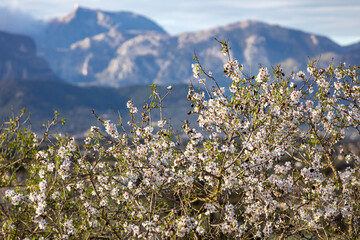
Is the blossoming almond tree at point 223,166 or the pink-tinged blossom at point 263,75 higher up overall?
the pink-tinged blossom at point 263,75

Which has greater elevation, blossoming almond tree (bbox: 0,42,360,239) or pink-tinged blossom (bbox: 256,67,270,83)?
pink-tinged blossom (bbox: 256,67,270,83)

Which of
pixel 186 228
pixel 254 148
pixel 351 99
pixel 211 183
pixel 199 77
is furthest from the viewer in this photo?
pixel 351 99

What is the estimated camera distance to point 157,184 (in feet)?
32.0

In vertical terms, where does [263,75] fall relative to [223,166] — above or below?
above

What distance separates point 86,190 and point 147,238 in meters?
2.82

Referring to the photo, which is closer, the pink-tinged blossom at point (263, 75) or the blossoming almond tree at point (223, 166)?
the blossoming almond tree at point (223, 166)

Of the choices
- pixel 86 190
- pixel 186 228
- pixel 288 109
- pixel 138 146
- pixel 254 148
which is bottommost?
pixel 86 190

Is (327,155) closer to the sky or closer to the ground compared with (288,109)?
closer to the ground

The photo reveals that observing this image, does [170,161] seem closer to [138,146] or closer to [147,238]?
[138,146]

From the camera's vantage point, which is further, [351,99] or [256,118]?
[351,99]

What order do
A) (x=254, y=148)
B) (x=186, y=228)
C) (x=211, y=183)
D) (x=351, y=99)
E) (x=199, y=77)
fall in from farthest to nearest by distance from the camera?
1. (x=351, y=99)
2. (x=199, y=77)
3. (x=211, y=183)
4. (x=254, y=148)
5. (x=186, y=228)

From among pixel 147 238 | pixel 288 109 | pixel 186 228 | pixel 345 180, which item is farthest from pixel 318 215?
pixel 147 238

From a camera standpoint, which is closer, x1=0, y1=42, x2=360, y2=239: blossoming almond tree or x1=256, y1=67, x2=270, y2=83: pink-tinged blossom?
x1=0, y1=42, x2=360, y2=239: blossoming almond tree

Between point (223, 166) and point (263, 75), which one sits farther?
point (263, 75)
